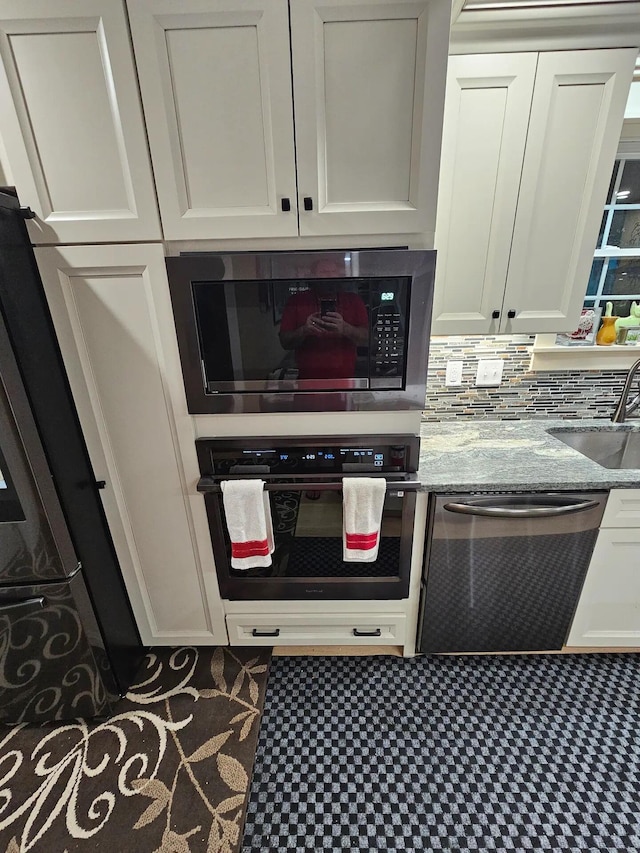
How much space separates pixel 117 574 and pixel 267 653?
76cm

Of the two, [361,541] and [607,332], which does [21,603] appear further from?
[607,332]

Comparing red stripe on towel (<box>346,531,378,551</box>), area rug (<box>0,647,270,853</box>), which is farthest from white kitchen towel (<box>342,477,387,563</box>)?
area rug (<box>0,647,270,853</box>)

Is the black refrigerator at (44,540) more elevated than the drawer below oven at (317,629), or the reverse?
the black refrigerator at (44,540)

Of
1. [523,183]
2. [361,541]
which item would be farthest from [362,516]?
[523,183]

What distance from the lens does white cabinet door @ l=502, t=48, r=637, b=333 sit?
3.88ft

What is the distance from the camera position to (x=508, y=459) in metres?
1.46

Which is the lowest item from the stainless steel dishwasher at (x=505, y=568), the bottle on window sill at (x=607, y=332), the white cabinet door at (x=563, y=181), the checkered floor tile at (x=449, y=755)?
the checkered floor tile at (x=449, y=755)

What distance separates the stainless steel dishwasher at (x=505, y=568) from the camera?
4.37ft

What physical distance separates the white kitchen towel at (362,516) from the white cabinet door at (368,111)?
2.56 ft

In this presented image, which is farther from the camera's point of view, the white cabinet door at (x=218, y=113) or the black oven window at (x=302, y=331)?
the black oven window at (x=302, y=331)

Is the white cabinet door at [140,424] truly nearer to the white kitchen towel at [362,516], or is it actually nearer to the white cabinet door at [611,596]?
the white kitchen towel at [362,516]

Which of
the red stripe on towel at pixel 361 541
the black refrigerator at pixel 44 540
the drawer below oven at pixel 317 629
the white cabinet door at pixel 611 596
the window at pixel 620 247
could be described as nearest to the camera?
the black refrigerator at pixel 44 540

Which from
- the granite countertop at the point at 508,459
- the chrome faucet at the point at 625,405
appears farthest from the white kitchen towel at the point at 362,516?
the chrome faucet at the point at 625,405

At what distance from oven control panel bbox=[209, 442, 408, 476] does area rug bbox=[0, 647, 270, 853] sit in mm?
986
